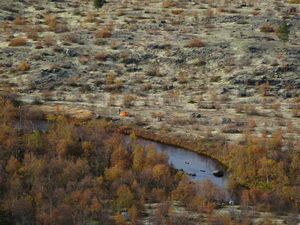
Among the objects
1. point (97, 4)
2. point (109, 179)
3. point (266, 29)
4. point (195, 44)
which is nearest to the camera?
point (109, 179)

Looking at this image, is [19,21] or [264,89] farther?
[19,21]

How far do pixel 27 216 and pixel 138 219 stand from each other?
21.7 feet

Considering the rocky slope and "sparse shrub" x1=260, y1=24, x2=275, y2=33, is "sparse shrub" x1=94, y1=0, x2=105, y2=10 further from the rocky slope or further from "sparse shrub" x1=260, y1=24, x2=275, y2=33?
"sparse shrub" x1=260, y1=24, x2=275, y2=33

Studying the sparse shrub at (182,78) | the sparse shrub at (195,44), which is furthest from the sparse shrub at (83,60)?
the sparse shrub at (195,44)

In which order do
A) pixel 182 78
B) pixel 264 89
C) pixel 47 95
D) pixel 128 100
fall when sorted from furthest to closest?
pixel 182 78 < pixel 264 89 < pixel 47 95 < pixel 128 100

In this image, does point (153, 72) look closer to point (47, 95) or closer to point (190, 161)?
point (47, 95)

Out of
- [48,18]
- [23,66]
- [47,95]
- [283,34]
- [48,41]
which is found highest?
[283,34]

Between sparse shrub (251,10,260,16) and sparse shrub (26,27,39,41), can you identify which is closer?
sparse shrub (26,27,39,41)

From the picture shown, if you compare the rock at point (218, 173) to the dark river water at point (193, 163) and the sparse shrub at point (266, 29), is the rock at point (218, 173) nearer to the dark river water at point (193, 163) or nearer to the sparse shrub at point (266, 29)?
the dark river water at point (193, 163)

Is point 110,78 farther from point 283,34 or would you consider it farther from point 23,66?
point 283,34

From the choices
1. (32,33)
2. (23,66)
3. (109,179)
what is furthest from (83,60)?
(109,179)

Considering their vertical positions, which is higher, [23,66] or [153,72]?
[23,66]

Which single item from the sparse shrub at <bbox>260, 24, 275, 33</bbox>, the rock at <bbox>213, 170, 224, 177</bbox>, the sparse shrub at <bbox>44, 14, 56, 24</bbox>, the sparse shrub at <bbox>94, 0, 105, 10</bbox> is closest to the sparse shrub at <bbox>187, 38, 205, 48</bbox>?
the sparse shrub at <bbox>260, 24, 275, 33</bbox>

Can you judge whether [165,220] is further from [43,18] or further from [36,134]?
[43,18]
